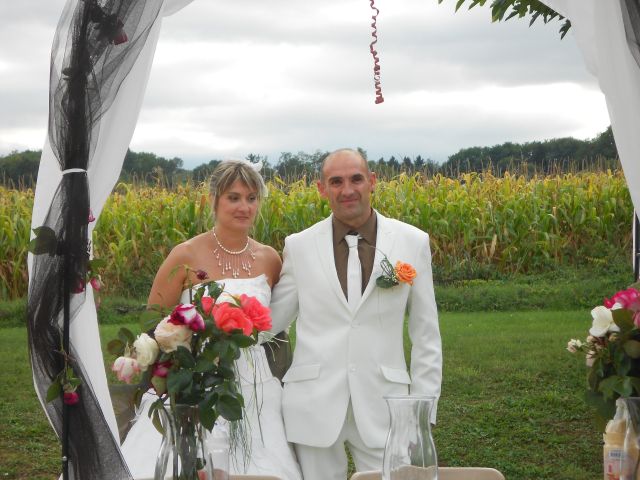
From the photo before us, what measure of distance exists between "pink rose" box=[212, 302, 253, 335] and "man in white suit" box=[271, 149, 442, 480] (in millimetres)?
1344

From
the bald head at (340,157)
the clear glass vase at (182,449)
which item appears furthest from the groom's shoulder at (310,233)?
the clear glass vase at (182,449)

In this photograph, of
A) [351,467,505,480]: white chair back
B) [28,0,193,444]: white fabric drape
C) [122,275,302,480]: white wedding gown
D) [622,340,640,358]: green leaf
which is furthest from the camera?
[122,275,302,480]: white wedding gown

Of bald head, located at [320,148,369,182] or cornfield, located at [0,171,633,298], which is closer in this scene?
bald head, located at [320,148,369,182]

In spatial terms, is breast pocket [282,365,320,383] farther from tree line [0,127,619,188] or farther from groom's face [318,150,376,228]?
tree line [0,127,619,188]

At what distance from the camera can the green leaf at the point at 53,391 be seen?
3273 millimetres

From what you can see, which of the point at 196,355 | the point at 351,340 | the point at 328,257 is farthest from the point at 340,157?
the point at 196,355

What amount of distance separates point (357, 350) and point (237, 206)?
92 centimetres

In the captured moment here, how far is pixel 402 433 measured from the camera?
7.24ft

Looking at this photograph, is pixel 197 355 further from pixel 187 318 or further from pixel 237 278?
pixel 237 278

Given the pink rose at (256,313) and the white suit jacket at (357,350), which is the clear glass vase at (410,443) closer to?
the pink rose at (256,313)

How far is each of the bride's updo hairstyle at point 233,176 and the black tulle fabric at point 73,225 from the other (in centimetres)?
101

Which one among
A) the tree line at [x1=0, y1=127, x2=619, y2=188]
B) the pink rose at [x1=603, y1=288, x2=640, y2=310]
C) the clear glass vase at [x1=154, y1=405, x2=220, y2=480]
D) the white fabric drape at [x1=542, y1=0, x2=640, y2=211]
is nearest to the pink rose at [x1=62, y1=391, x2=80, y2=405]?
the clear glass vase at [x1=154, y1=405, x2=220, y2=480]

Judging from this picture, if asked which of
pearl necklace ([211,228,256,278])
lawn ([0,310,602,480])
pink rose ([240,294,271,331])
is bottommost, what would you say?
lawn ([0,310,602,480])

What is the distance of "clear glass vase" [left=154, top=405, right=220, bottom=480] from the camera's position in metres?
2.34
